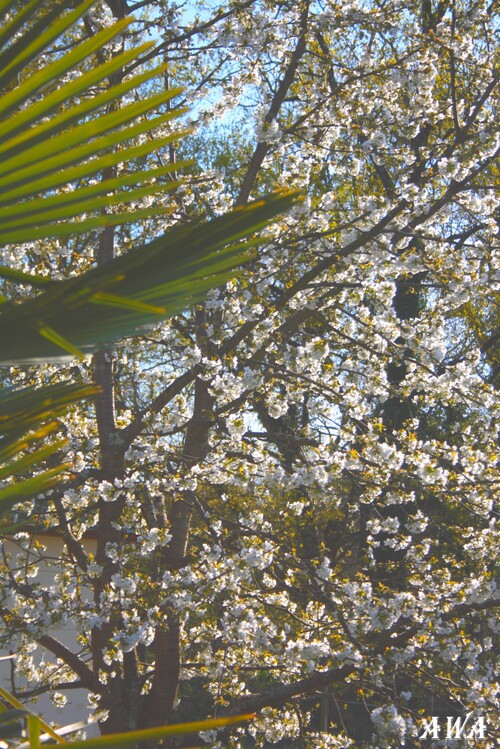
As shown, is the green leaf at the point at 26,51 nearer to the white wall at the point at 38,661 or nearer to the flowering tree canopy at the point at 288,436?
the flowering tree canopy at the point at 288,436

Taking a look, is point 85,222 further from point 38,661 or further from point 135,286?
point 38,661

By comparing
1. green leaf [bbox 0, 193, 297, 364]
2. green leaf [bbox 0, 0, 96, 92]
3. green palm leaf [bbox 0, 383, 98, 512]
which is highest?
green leaf [bbox 0, 0, 96, 92]

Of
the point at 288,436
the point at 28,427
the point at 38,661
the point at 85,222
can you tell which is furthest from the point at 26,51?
the point at 38,661

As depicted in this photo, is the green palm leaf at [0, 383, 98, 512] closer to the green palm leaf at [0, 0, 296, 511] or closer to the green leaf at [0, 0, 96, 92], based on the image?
the green palm leaf at [0, 0, 296, 511]

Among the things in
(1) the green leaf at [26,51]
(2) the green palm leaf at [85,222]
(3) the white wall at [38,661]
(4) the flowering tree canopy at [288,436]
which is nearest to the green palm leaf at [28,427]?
(2) the green palm leaf at [85,222]

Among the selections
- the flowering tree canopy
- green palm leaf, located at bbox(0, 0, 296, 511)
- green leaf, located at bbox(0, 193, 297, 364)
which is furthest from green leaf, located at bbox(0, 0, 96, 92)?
the flowering tree canopy

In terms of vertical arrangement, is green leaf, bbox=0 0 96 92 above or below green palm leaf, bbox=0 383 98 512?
above

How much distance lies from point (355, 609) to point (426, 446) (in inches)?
Result: 50.0

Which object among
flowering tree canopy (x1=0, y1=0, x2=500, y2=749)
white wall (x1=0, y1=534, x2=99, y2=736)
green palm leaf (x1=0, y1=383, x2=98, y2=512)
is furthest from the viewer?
white wall (x1=0, y1=534, x2=99, y2=736)

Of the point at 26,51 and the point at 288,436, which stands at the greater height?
the point at 288,436

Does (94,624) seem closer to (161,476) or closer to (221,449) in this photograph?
(161,476)

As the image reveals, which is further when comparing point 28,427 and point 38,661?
point 38,661

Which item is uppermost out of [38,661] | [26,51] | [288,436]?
[288,436]

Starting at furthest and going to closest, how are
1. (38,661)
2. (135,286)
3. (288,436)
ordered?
(38,661)
(288,436)
(135,286)
